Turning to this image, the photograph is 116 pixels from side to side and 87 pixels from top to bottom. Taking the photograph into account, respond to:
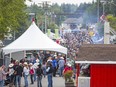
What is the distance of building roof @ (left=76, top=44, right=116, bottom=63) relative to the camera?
2330cm

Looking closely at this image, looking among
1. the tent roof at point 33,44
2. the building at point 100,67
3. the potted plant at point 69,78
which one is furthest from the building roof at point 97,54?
the tent roof at point 33,44

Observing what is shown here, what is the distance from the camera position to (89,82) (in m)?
24.1

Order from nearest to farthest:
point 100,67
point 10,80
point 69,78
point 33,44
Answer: point 100,67, point 10,80, point 69,78, point 33,44

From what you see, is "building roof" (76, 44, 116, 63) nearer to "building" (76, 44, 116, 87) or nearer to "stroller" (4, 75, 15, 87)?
"building" (76, 44, 116, 87)

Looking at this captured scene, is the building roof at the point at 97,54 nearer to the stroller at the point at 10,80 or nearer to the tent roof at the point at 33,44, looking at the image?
the stroller at the point at 10,80

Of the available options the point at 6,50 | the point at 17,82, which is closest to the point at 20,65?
the point at 17,82

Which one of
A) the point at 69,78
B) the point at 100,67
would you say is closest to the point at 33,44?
the point at 69,78

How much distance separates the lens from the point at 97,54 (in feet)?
78.5

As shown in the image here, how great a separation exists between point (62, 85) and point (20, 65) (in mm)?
3824

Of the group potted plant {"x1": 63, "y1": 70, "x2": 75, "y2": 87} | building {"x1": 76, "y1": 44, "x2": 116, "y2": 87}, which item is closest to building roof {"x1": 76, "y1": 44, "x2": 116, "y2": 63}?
building {"x1": 76, "y1": 44, "x2": 116, "y2": 87}

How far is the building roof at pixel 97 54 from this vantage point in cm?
2330

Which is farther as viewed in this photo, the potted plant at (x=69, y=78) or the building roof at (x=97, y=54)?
the potted plant at (x=69, y=78)

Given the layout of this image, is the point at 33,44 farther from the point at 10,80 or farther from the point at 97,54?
the point at 97,54

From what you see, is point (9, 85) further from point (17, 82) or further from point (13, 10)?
point (13, 10)
